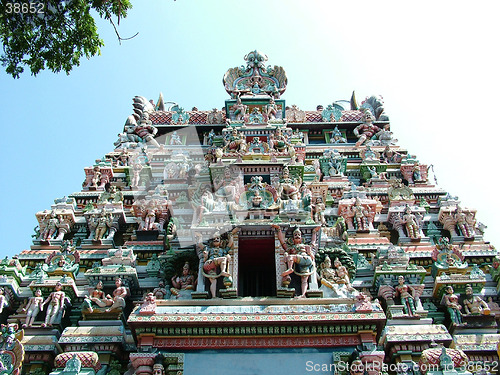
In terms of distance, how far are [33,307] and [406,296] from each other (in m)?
7.36

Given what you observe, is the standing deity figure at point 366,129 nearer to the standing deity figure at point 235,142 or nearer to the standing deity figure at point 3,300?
the standing deity figure at point 235,142

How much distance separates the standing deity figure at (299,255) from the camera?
1202cm

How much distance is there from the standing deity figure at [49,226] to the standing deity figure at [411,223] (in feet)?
29.8

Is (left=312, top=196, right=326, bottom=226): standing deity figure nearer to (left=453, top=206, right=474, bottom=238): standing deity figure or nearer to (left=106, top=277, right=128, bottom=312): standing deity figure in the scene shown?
(left=453, top=206, right=474, bottom=238): standing deity figure

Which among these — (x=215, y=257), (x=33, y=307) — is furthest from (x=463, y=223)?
(x=33, y=307)

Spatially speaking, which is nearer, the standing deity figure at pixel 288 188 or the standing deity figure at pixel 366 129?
the standing deity figure at pixel 288 188

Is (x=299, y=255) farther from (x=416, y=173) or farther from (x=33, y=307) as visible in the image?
(x=416, y=173)

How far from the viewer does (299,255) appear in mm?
12289

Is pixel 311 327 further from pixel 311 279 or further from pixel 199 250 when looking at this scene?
pixel 199 250

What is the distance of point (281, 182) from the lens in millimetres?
15586

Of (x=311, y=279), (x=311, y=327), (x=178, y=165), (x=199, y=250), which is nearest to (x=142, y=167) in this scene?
(x=178, y=165)

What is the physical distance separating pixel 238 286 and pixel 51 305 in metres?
3.72

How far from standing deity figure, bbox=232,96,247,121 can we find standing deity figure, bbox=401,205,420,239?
7.48 m

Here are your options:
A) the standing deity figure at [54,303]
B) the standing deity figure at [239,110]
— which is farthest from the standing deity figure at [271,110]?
the standing deity figure at [54,303]
